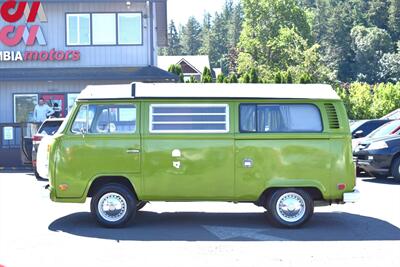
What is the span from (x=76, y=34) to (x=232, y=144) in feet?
48.9

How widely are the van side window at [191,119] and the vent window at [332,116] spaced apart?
1569 millimetres

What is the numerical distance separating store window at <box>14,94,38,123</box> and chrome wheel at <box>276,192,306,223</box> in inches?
589

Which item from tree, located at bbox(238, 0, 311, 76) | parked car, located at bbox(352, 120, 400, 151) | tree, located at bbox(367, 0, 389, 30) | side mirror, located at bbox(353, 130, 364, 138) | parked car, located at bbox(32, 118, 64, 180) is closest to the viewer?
parked car, located at bbox(32, 118, 64, 180)

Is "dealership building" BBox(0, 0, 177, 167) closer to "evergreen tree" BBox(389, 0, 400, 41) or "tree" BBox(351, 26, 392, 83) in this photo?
"tree" BBox(351, 26, 392, 83)

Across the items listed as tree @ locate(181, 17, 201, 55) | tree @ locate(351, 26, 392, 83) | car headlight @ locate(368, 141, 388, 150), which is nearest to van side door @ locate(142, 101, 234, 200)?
car headlight @ locate(368, 141, 388, 150)

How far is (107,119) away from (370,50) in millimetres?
85111

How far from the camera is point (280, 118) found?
9.12 m

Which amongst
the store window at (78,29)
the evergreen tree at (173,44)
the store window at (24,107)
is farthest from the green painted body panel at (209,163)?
the evergreen tree at (173,44)

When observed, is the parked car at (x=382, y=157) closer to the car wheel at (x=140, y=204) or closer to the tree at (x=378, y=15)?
the car wheel at (x=140, y=204)

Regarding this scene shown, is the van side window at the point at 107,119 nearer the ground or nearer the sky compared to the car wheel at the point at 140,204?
nearer the sky

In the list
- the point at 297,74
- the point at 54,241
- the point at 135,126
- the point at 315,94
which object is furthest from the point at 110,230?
the point at 297,74

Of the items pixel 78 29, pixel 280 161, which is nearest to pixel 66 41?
pixel 78 29

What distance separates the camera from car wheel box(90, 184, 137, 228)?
29.7ft

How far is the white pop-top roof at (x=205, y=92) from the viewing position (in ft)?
29.8
